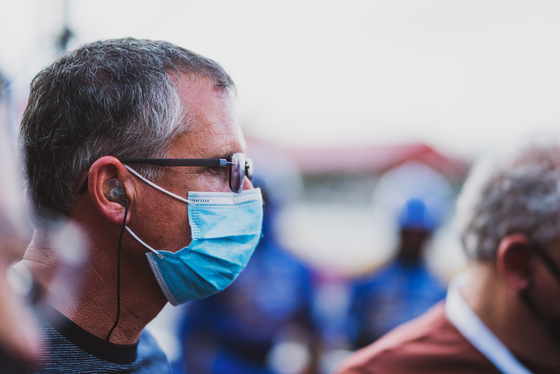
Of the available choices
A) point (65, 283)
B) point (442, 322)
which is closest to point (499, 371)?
point (442, 322)

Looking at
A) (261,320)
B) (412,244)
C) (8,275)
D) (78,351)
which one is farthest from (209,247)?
(412,244)

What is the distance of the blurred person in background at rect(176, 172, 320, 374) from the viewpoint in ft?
11.6

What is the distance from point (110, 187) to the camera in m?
1.51

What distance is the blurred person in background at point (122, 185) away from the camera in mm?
1493

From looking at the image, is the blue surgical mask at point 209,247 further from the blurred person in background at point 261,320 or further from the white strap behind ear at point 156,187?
the blurred person in background at point 261,320

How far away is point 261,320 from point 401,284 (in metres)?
1.27

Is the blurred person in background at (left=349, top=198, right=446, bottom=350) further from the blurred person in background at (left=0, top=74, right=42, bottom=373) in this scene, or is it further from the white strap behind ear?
the blurred person in background at (left=0, top=74, right=42, bottom=373)

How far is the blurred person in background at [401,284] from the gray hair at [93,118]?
2.92 metres

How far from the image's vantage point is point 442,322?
221 cm

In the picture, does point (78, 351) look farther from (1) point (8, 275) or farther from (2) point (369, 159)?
(2) point (369, 159)

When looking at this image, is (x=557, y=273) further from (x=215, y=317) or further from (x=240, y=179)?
(x=215, y=317)

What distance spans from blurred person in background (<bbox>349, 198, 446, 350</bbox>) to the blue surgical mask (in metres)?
2.48

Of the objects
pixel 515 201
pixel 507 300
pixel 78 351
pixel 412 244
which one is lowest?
pixel 412 244

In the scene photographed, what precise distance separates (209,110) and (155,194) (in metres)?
0.34
